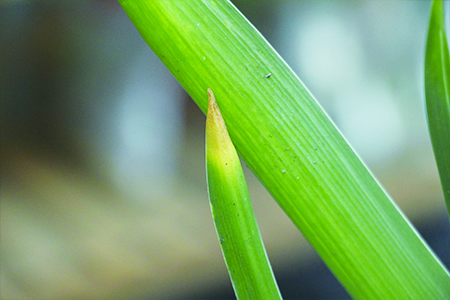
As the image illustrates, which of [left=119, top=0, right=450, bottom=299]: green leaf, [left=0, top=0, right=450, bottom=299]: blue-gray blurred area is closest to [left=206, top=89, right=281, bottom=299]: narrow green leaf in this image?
[left=119, top=0, right=450, bottom=299]: green leaf

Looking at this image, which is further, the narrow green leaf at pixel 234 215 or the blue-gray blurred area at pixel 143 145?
the blue-gray blurred area at pixel 143 145

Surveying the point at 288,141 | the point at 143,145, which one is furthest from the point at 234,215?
the point at 143,145

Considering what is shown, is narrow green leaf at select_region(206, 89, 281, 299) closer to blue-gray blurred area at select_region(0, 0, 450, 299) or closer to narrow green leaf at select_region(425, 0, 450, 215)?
narrow green leaf at select_region(425, 0, 450, 215)

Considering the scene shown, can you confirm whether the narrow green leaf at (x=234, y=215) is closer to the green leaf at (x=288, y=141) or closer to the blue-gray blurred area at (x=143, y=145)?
the green leaf at (x=288, y=141)

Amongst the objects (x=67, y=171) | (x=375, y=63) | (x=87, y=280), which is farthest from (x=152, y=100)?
(x=375, y=63)

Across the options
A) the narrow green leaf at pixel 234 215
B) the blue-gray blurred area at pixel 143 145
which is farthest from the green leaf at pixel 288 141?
the blue-gray blurred area at pixel 143 145

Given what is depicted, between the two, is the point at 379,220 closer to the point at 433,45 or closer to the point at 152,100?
the point at 433,45
